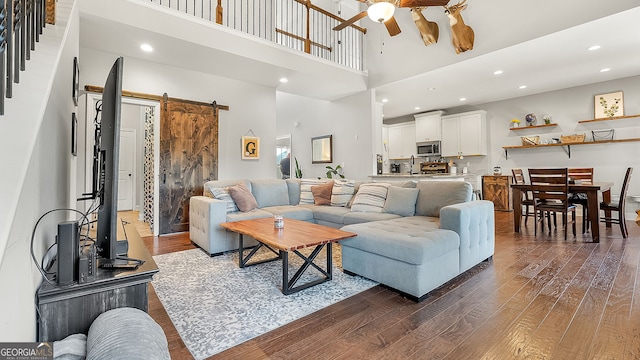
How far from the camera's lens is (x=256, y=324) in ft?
6.04

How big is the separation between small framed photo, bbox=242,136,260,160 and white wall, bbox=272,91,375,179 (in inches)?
74.2

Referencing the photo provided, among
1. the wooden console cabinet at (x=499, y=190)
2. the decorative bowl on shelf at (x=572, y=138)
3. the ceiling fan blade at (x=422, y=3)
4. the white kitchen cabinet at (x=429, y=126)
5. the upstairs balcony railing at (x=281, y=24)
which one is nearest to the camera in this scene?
the ceiling fan blade at (x=422, y=3)

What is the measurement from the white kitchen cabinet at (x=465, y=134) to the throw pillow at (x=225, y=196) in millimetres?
5886

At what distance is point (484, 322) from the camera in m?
1.85

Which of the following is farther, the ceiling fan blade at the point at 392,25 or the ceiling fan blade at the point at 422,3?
the ceiling fan blade at the point at 392,25

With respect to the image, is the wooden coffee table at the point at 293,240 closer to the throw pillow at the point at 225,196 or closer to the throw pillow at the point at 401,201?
the throw pillow at the point at 225,196

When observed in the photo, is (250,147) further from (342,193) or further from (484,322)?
(484,322)

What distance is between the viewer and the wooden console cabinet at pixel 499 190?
258 inches

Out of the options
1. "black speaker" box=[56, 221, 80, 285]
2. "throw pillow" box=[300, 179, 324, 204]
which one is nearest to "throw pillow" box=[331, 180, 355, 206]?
"throw pillow" box=[300, 179, 324, 204]

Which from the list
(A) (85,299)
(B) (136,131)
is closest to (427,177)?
(A) (85,299)


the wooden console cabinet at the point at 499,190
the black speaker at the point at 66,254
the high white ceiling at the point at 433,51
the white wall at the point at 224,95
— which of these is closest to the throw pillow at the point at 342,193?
the white wall at the point at 224,95

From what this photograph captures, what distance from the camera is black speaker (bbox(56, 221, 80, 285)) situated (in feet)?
3.57

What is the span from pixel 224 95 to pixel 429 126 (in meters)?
5.42

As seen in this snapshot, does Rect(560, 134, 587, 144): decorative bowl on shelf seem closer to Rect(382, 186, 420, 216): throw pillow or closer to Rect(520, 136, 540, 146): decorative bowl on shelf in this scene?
Rect(520, 136, 540, 146): decorative bowl on shelf
